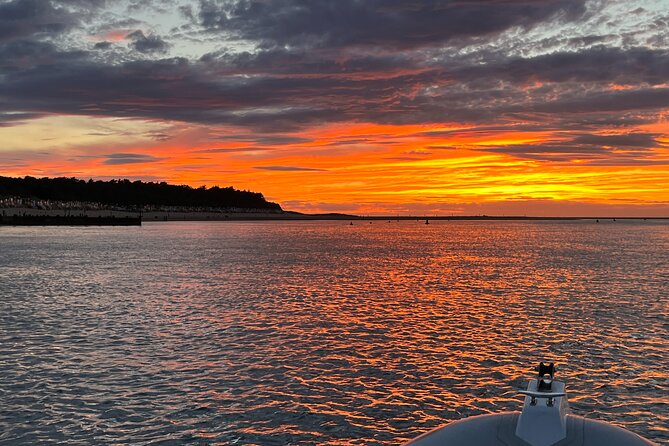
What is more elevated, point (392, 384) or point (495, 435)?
point (495, 435)

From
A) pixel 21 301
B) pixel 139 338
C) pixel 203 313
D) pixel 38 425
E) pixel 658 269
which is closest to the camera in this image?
pixel 38 425

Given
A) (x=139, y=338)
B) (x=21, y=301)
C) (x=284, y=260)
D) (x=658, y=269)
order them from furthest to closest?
(x=284, y=260) < (x=658, y=269) < (x=21, y=301) < (x=139, y=338)

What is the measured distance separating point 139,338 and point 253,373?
24.2 ft

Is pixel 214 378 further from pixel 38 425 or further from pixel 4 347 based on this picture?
pixel 4 347

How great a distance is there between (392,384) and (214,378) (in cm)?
486

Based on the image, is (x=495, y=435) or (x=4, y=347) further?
(x=4, y=347)

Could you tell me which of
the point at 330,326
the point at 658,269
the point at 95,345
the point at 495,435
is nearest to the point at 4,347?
the point at 95,345

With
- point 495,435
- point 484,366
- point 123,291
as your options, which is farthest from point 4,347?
point 495,435

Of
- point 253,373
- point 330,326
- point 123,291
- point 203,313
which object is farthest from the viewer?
point 123,291

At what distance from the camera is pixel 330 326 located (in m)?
26.9

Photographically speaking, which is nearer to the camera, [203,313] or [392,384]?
[392,384]

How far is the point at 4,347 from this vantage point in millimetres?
22297

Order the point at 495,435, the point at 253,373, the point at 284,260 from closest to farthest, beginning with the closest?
1. the point at 495,435
2. the point at 253,373
3. the point at 284,260

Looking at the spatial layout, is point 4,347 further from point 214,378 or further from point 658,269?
point 658,269
